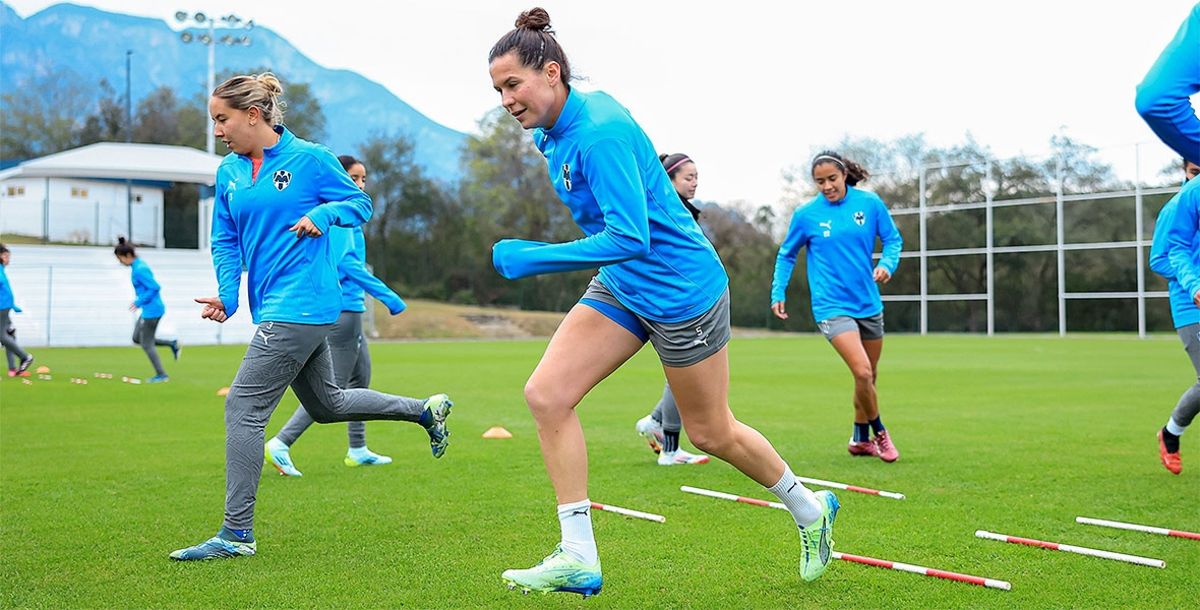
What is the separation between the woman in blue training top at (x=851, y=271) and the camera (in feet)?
26.2

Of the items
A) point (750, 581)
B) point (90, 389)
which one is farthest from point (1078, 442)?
point (90, 389)

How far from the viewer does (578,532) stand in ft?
13.3

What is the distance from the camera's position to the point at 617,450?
8.54 meters

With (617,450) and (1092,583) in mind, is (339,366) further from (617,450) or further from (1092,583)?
(1092,583)

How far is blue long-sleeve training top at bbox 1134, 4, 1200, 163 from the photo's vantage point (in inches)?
107

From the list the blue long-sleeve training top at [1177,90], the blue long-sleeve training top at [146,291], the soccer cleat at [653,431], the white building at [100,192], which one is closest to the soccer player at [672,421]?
the soccer cleat at [653,431]

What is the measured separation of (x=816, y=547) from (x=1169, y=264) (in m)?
3.42

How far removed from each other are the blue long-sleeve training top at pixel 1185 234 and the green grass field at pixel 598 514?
126 cm

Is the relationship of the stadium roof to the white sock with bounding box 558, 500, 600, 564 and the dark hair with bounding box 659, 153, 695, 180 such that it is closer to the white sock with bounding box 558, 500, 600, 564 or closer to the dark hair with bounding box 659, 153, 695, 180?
the dark hair with bounding box 659, 153, 695, 180

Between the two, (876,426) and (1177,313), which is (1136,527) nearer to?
(1177,313)

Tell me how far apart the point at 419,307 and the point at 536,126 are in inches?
1780

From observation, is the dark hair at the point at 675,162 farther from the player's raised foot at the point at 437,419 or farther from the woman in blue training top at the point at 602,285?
the woman in blue training top at the point at 602,285

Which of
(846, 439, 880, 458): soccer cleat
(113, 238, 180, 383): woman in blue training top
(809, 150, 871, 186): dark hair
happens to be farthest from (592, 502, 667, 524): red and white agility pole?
(113, 238, 180, 383): woman in blue training top

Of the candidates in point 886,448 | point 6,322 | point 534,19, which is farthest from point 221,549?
point 6,322
